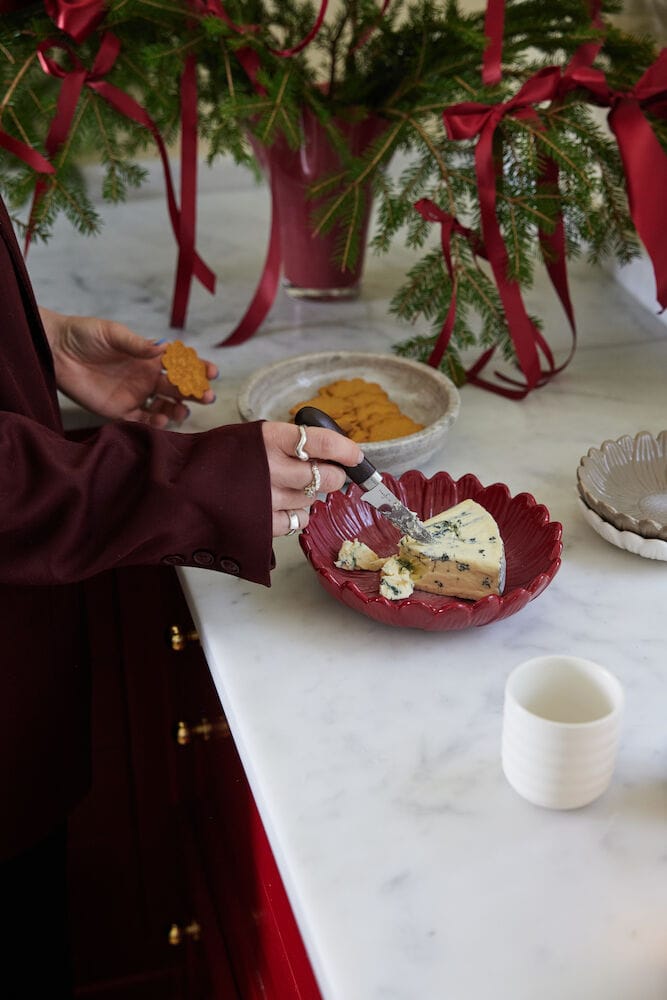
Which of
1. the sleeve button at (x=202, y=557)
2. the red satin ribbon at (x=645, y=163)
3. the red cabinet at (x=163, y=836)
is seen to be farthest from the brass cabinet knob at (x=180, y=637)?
the red satin ribbon at (x=645, y=163)

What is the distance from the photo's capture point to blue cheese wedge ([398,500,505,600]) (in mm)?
946

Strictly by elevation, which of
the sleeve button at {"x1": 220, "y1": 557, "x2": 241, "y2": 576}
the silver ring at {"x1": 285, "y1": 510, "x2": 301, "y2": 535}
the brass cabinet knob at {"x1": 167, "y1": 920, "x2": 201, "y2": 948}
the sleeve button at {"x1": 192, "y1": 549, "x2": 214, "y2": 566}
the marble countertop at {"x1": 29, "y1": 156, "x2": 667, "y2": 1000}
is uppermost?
the silver ring at {"x1": 285, "y1": 510, "x2": 301, "y2": 535}

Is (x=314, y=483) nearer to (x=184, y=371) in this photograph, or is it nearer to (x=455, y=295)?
(x=184, y=371)

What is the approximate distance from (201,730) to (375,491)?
37cm

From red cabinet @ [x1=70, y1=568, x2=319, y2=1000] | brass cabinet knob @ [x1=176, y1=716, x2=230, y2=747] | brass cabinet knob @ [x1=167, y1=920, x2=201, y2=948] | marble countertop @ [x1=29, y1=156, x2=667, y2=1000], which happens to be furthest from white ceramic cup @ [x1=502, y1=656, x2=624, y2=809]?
brass cabinet knob @ [x1=167, y1=920, x2=201, y2=948]

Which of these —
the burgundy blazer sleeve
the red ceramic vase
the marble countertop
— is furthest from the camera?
the red ceramic vase

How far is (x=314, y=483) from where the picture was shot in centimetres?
93

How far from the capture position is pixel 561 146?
1.23 meters

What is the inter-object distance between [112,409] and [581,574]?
0.59m

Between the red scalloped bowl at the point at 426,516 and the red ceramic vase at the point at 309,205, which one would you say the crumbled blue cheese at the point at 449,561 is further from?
the red ceramic vase at the point at 309,205

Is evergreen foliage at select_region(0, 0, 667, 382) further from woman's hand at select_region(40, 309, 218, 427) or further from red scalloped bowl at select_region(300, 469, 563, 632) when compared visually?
red scalloped bowl at select_region(300, 469, 563, 632)

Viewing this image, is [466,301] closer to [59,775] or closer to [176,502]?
[176,502]

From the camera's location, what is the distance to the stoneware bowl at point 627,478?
1068 millimetres

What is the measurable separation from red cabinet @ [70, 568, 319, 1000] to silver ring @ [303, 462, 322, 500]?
24 cm
